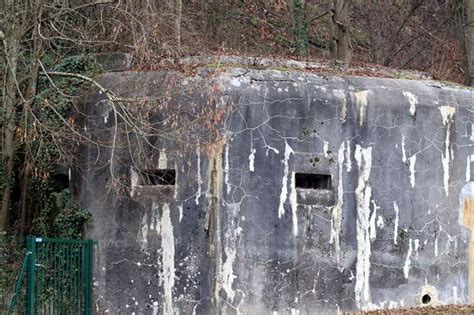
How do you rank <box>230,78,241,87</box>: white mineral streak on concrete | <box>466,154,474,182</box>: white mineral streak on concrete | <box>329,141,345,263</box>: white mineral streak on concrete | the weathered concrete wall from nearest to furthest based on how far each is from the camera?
the weathered concrete wall, <box>230,78,241,87</box>: white mineral streak on concrete, <box>329,141,345,263</box>: white mineral streak on concrete, <box>466,154,474,182</box>: white mineral streak on concrete

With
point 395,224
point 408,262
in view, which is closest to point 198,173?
point 395,224

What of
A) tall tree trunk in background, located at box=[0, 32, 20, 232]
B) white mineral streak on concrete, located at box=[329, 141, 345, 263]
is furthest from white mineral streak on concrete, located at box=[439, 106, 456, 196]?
tall tree trunk in background, located at box=[0, 32, 20, 232]

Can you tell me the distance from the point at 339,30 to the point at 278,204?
5.97 meters

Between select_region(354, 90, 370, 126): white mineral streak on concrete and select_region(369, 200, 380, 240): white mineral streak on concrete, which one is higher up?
select_region(354, 90, 370, 126): white mineral streak on concrete

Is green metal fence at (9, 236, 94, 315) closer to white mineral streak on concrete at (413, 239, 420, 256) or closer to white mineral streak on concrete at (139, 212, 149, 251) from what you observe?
white mineral streak on concrete at (139, 212, 149, 251)

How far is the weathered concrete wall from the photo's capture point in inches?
428

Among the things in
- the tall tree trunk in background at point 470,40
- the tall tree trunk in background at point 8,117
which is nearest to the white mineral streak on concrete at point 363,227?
the tall tree trunk in background at point 8,117

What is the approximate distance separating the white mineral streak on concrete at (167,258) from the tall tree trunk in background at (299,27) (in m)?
8.36

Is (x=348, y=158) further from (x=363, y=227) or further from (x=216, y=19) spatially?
(x=216, y=19)

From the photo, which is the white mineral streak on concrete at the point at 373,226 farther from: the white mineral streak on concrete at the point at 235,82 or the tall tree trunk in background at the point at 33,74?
the tall tree trunk in background at the point at 33,74

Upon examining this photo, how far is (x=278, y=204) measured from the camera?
36.1 ft

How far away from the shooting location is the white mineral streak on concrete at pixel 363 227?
11359 mm

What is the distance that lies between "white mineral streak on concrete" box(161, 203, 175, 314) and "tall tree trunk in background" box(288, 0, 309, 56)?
27.4ft

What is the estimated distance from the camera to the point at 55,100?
11.9 metres
